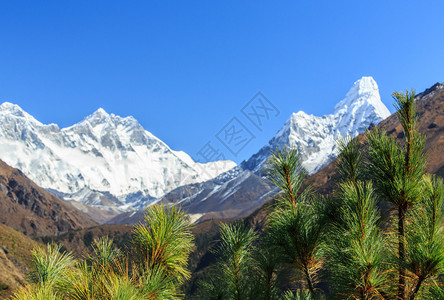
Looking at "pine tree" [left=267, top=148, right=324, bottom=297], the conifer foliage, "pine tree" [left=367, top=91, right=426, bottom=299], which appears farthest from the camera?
"pine tree" [left=267, top=148, right=324, bottom=297]

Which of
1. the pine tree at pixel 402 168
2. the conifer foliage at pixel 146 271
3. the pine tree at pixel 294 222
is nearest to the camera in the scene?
the conifer foliage at pixel 146 271

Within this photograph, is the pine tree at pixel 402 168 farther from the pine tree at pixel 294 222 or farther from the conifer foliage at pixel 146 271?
the conifer foliage at pixel 146 271

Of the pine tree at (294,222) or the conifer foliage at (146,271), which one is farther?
the pine tree at (294,222)

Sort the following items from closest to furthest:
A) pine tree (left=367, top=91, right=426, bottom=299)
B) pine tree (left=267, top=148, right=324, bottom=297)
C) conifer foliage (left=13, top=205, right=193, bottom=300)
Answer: conifer foliage (left=13, top=205, right=193, bottom=300)
pine tree (left=367, top=91, right=426, bottom=299)
pine tree (left=267, top=148, right=324, bottom=297)

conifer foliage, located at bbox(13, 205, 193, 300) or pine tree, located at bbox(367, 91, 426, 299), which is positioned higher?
pine tree, located at bbox(367, 91, 426, 299)

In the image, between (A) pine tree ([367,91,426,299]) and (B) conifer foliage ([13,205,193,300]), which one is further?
(A) pine tree ([367,91,426,299])

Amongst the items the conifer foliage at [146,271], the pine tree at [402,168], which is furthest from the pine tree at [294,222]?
the conifer foliage at [146,271]

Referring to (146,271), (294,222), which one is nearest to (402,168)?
(294,222)

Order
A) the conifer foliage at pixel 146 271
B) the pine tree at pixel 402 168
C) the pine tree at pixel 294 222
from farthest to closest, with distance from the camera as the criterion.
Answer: the pine tree at pixel 294 222 → the pine tree at pixel 402 168 → the conifer foliage at pixel 146 271

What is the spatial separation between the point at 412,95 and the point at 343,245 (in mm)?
2560

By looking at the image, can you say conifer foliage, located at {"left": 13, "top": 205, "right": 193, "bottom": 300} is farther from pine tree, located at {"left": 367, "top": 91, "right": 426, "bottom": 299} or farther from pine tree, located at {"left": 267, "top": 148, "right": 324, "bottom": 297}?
pine tree, located at {"left": 367, "top": 91, "right": 426, "bottom": 299}

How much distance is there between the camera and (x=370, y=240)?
496 centimetres

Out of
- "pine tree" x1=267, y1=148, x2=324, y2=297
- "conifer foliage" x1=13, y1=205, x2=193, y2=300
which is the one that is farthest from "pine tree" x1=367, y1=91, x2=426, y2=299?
"conifer foliage" x1=13, y1=205, x2=193, y2=300

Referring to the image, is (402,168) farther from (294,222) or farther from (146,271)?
(146,271)
